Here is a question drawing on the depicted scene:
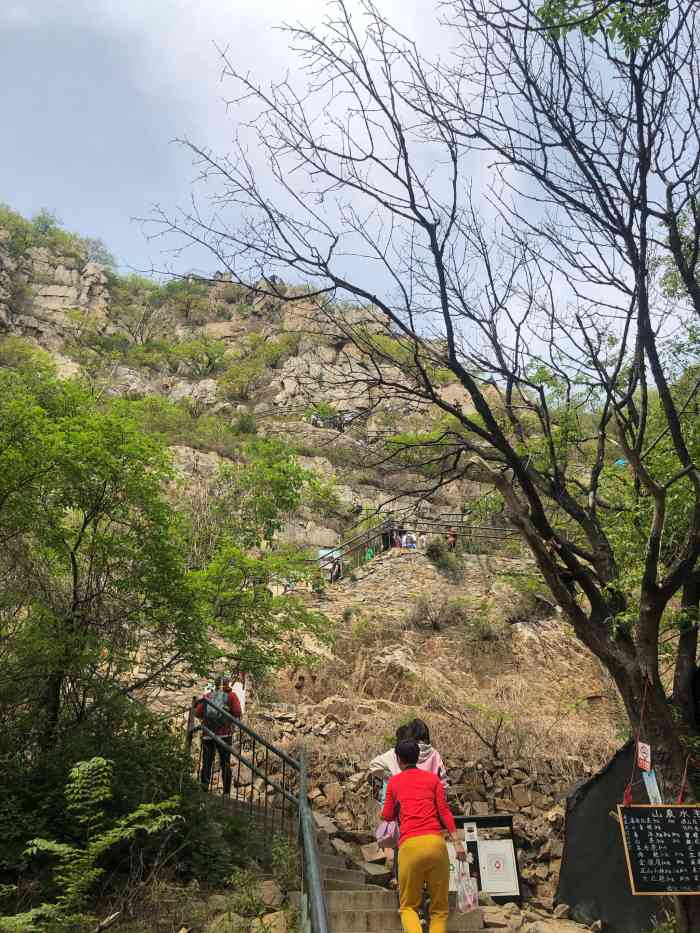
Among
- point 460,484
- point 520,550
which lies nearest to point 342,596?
point 520,550

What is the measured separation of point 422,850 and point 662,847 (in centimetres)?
237

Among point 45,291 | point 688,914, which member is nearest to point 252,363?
point 45,291

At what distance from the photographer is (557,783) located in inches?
449

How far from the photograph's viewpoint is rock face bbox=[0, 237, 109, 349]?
153 ft

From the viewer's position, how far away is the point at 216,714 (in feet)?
32.1

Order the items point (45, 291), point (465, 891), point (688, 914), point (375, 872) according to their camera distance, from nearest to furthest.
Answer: point (688, 914), point (465, 891), point (375, 872), point (45, 291)

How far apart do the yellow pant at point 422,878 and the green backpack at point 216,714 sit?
17.9 feet

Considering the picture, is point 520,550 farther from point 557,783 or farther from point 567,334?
point 567,334

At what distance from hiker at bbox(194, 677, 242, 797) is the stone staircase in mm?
2366

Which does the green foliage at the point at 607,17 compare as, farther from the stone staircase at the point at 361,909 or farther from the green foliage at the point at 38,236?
the green foliage at the point at 38,236

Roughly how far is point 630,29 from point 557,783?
34.3 feet

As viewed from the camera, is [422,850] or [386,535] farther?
[386,535]

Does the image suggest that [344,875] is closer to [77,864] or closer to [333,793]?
[77,864]

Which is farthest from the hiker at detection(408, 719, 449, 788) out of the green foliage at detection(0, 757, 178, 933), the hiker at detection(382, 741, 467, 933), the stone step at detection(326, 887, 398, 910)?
the green foliage at detection(0, 757, 178, 933)
